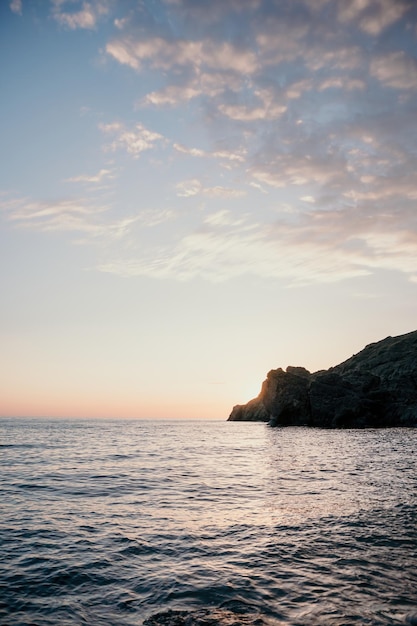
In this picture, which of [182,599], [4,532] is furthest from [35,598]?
[4,532]

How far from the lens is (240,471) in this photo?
27656 mm

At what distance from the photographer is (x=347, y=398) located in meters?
91.5

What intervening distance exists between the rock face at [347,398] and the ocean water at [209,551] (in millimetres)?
71020

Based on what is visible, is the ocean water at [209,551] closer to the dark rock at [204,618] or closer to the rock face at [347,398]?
the dark rock at [204,618]

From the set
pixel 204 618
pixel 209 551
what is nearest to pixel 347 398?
pixel 209 551

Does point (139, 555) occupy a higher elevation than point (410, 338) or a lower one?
lower

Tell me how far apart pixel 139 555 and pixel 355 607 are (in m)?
5.79

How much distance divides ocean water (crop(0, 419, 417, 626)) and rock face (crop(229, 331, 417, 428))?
7102 centimetres

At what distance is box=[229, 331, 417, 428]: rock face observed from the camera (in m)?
91.1

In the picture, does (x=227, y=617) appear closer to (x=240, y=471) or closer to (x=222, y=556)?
(x=222, y=556)

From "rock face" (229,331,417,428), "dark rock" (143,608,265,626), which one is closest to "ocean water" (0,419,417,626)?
"dark rock" (143,608,265,626)

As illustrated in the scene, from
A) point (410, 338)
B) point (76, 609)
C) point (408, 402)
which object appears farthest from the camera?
point (410, 338)

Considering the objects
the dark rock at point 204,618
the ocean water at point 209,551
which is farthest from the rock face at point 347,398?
the dark rock at point 204,618

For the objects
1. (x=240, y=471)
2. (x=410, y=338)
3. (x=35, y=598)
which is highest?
(x=410, y=338)
